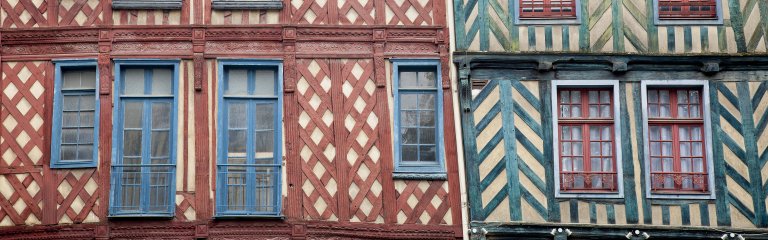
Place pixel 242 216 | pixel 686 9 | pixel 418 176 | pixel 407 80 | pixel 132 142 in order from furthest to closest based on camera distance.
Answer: pixel 686 9
pixel 407 80
pixel 132 142
pixel 418 176
pixel 242 216

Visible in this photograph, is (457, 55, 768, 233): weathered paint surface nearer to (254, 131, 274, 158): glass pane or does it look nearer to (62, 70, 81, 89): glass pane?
(254, 131, 274, 158): glass pane

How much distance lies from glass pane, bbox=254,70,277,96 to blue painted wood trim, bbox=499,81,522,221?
2709 millimetres

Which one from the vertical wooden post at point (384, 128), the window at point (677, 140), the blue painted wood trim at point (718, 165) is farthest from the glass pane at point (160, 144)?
the blue painted wood trim at point (718, 165)

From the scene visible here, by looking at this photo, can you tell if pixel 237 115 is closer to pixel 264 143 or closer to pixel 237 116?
pixel 237 116

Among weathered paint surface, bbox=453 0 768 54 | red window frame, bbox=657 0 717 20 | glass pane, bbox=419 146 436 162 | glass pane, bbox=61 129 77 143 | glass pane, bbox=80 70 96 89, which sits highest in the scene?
red window frame, bbox=657 0 717 20

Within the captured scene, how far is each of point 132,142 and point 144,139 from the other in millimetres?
154

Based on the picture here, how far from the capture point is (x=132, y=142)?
615 inches

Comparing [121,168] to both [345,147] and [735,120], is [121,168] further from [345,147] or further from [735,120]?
[735,120]

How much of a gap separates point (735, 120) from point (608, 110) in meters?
1.47

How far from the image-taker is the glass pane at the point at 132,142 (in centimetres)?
1559

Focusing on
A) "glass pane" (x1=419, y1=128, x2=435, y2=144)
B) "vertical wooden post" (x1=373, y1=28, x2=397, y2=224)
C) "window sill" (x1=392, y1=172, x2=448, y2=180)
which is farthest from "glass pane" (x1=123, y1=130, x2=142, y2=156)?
"glass pane" (x1=419, y1=128, x2=435, y2=144)

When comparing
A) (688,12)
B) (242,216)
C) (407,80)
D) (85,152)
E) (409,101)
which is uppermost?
(688,12)

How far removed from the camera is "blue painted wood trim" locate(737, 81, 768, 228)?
50.3 feet

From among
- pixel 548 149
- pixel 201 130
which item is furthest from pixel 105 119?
pixel 548 149
